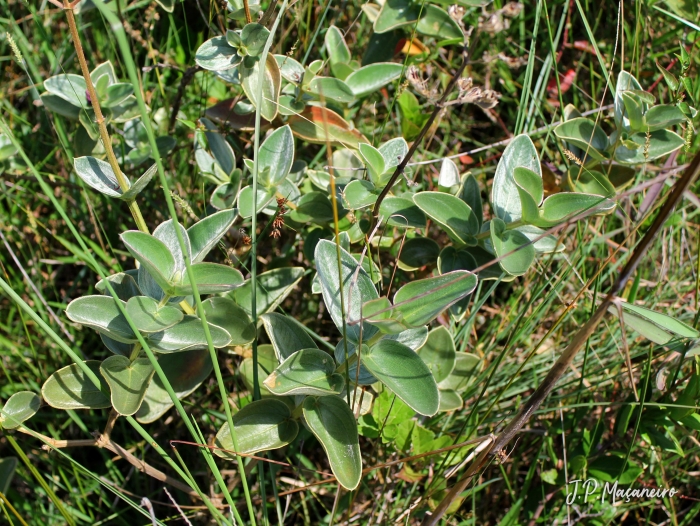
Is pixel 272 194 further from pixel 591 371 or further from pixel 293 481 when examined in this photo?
pixel 591 371

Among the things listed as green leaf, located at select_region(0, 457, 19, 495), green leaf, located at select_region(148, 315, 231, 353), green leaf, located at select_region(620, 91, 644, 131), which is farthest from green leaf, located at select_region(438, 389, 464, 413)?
green leaf, located at select_region(0, 457, 19, 495)

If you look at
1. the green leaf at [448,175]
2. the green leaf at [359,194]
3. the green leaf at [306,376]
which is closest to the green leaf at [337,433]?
the green leaf at [306,376]

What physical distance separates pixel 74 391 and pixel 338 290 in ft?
2.24

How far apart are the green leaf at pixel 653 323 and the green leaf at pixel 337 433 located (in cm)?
60

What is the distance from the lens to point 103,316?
133 cm

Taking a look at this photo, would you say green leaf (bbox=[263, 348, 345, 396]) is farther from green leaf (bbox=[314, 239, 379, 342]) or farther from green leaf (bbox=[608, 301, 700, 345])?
green leaf (bbox=[608, 301, 700, 345])

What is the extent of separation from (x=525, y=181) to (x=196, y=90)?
1.41m

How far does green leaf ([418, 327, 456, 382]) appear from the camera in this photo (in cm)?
176

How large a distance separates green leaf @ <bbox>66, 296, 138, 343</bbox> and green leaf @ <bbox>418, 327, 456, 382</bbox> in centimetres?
80

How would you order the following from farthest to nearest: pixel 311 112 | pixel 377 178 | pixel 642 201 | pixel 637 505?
pixel 642 201 < pixel 311 112 < pixel 637 505 < pixel 377 178

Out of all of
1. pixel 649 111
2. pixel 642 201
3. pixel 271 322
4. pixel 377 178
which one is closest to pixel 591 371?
pixel 642 201

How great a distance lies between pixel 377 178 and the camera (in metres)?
1.67

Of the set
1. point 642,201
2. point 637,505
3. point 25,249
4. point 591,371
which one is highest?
point 25,249

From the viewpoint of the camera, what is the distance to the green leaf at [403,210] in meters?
1.70
